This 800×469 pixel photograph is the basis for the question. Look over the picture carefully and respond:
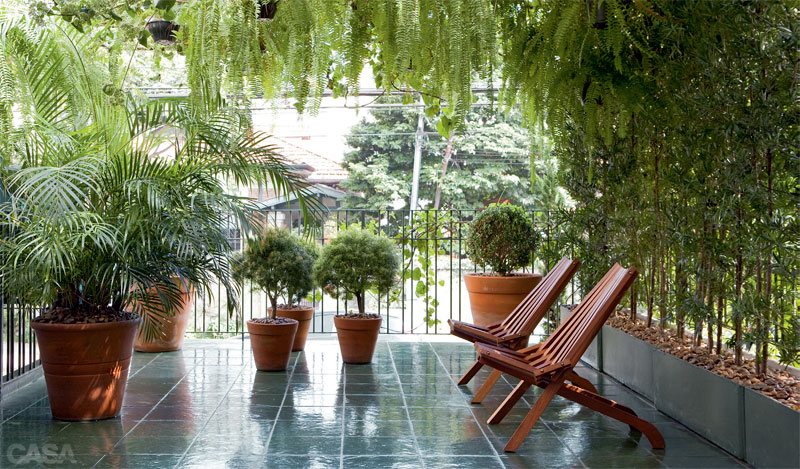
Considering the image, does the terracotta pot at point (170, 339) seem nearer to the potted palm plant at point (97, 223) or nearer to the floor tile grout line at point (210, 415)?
the floor tile grout line at point (210, 415)

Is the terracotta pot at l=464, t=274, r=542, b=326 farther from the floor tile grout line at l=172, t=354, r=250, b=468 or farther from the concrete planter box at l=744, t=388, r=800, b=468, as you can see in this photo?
the concrete planter box at l=744, t=388, r=800, b=468

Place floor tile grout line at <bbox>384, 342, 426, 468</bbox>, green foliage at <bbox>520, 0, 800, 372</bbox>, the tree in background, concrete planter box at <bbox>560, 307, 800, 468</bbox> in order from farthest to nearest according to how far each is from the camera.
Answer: the tree in background, floor tile grout line at <bbox>384, 342, 426, 468</bbox>, concrete planter box at <bbox>560, 307, 800, 468</bbox>, green foliage at <bbox>520, 0, 800, 372</bbox>

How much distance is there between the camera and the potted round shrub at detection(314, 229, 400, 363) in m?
5.53

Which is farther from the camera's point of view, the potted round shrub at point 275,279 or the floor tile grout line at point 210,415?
the potted round shrub at point 275,279

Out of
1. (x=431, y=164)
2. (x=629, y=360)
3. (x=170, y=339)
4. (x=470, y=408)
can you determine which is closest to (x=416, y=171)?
(x=431, y=164)

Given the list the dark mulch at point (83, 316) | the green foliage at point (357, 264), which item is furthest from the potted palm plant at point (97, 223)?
the green foliage at point (357, 264)

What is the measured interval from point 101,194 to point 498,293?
3.40 metres

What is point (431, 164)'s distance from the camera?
1856cm

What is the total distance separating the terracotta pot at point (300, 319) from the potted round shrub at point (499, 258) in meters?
1.43

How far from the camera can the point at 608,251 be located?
17.1 ft

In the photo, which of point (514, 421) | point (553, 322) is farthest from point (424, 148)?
point (514, 421)

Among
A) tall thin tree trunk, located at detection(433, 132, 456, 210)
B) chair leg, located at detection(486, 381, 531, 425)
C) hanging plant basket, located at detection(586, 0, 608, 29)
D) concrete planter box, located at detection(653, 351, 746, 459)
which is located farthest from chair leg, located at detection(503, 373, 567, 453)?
tall thin tree trunk, located at detection(433, 132, 456, 210)

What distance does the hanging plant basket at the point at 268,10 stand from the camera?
151cm

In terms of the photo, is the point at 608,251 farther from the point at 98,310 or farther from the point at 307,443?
the point at 98,310
